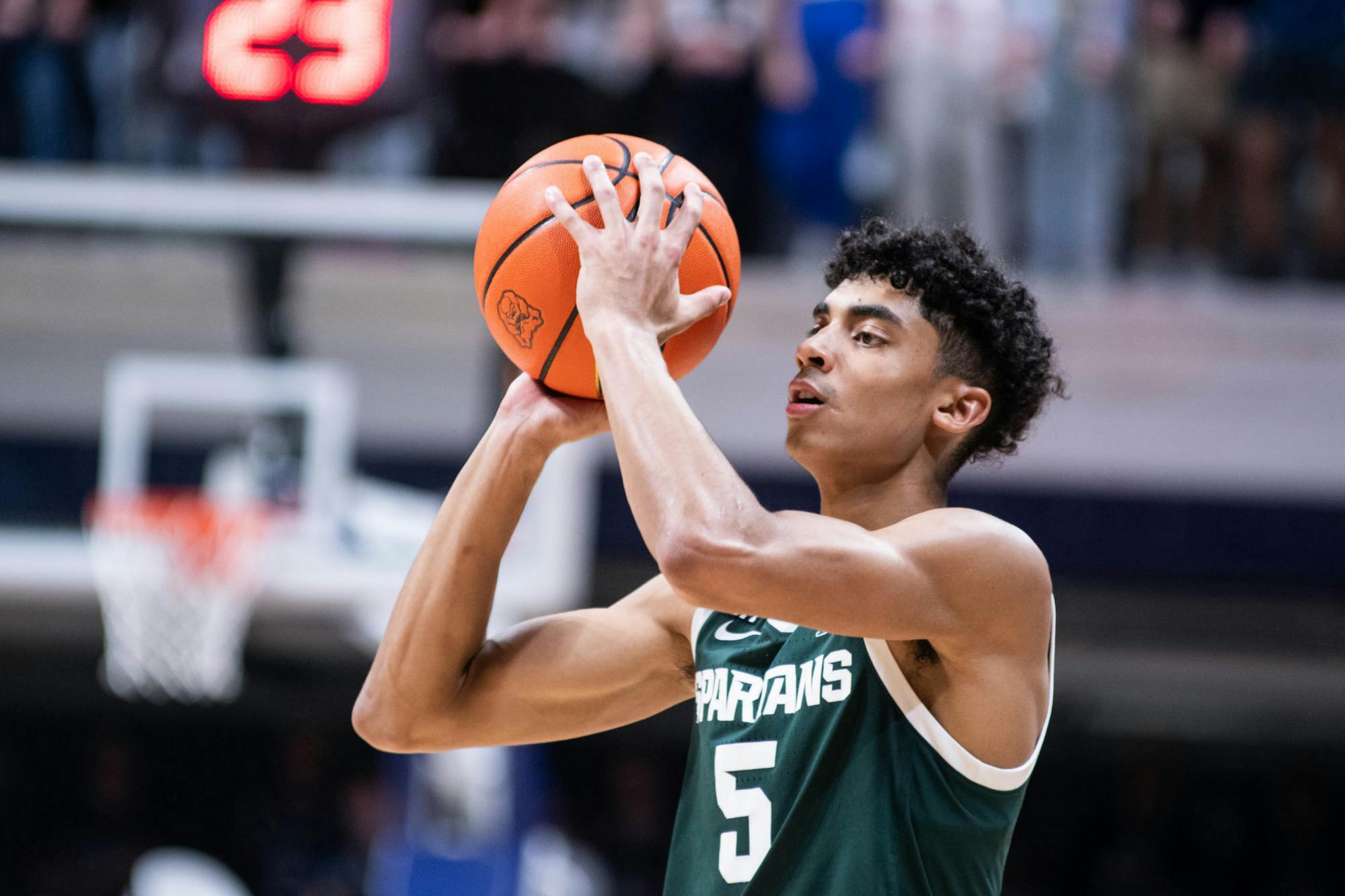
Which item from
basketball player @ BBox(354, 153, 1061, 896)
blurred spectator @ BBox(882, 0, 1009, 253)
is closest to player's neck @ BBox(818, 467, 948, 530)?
basketball player @ BBox(354, 153, 1061, 896)

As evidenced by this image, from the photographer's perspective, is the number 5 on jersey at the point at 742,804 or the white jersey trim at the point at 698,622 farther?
the white jersey trim at the point at 698,622

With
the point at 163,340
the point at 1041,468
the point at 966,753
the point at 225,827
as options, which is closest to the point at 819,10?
the point at 1041,468

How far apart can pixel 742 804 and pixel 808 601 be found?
1.27ft

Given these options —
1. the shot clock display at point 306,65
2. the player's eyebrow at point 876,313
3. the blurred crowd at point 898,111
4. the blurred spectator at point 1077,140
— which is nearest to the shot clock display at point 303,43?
the shot clock display at point 306,65

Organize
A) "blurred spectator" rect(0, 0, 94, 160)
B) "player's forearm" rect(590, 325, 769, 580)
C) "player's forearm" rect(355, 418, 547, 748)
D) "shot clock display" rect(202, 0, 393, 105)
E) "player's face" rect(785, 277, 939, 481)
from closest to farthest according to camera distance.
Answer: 1. "player's forearm" rect(590, 325, 769, 580)
2. "player's face" rect(785, 277, 939, 481)
3. "player's forearm" rect(355, 418, 547, 748)
4. "shot clock display" rect(202, 0, 393, 105)
5. "blurred spectator" rect(0, 0, 94, 160)

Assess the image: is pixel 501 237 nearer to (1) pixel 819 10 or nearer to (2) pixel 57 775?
(1) pixel 819 10

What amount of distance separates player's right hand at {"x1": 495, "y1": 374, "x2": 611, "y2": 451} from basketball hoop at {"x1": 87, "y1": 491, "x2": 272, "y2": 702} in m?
4.58

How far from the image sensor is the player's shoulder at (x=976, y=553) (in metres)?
2.15

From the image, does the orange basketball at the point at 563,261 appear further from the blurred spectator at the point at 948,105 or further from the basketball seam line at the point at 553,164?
the blurred spectator at the point at 948,105

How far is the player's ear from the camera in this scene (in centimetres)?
239

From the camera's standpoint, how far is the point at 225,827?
11.5 metres

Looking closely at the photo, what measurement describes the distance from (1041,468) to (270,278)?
4.43m

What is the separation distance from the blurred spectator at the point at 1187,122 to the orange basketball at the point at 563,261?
6.59 meters

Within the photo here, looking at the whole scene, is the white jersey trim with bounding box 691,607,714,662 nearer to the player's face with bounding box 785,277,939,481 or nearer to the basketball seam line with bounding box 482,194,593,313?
the player's face with bounding box 785,277,939,481
